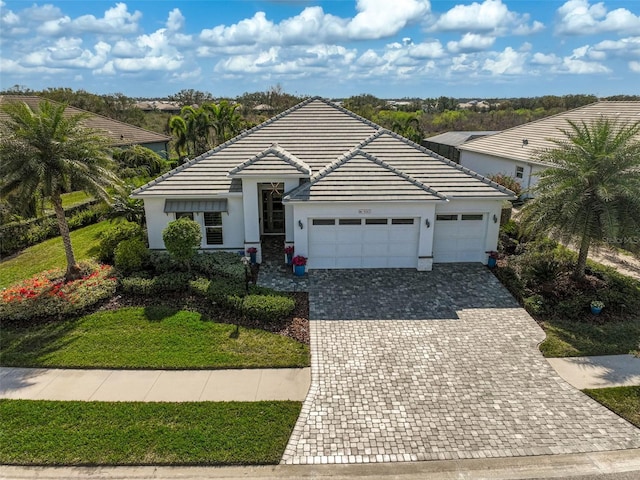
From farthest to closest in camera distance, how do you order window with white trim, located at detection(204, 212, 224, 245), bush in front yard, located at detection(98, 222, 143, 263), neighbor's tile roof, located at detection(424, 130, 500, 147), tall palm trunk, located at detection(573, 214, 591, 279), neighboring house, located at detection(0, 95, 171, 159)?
neighbor's tile roof, located at detection(424, 130, 500, 147) → neighboring house, located at detection(0, 95, 171, 159) → window with white trim, located at detection(204, 212, 224, 245) → bush in front yard, located at detection(98, 222, 143, 263) → tall palm trunk, located at detection(573, 214, 591, 279)

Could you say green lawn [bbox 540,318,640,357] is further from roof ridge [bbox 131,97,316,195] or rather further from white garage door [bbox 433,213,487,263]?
roof ridge [bbox 131,97,316,195]

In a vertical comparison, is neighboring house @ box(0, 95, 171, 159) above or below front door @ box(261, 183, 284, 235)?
above

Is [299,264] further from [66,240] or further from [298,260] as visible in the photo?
[66,240]

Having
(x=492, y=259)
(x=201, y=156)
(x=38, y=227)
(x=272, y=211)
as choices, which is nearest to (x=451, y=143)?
(x=492, y=259)

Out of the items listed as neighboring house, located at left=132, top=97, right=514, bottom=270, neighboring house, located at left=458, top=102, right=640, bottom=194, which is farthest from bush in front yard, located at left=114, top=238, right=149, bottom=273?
neighboring house, located at left=458, top=102, right=640, bottom=194

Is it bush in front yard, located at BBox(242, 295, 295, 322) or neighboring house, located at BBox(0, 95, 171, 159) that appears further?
neighboring house, located at BBox(0, 95, 171, 159)

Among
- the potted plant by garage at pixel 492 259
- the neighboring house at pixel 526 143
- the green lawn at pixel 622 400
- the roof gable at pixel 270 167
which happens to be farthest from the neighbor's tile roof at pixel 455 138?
the green lawn at pixel 622 400

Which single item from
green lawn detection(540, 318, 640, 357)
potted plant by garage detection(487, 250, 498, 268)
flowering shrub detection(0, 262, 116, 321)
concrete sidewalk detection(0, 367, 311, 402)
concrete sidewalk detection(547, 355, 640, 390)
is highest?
potted plant by garage detection(487, 250, 498, 268)

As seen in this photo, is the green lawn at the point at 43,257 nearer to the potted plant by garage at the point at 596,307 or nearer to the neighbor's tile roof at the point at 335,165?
the neighbor's tile roof at the point at 335,165
